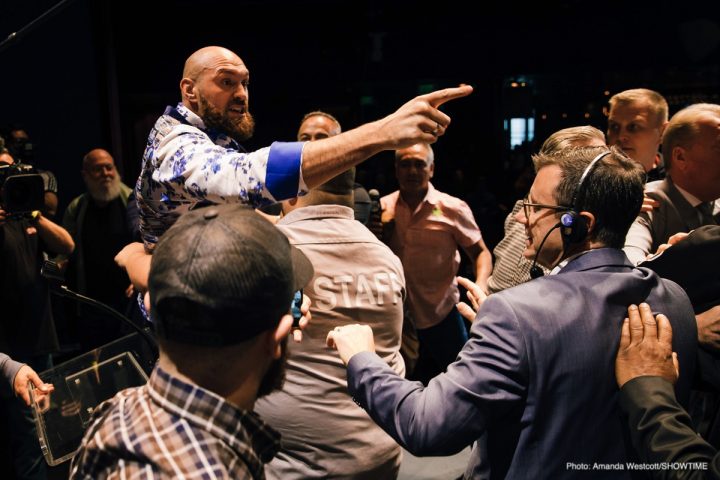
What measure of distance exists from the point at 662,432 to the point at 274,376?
0.74 m

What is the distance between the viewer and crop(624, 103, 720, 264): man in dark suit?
2494 mm

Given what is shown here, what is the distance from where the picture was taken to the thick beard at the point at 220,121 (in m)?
1.75

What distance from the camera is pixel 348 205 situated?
2244 mm

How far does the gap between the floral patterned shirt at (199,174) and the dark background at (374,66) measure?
4171mm

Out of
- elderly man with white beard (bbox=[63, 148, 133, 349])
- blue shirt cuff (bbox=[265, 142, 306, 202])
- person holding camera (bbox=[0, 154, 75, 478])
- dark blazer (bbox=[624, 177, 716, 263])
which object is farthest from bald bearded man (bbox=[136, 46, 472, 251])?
elderly man with white beard (bbox=[63, 148, 133, 349])

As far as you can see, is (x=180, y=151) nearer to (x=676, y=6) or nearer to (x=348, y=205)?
(x=348, y=205)

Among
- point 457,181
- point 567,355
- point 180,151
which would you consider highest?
point 180,151

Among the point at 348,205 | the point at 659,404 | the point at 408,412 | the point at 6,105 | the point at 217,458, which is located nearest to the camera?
the point at 217,458

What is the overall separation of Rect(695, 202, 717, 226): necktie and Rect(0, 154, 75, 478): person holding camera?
2991 mm

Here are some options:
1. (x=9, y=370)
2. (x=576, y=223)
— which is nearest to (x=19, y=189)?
(x=9, y=370)

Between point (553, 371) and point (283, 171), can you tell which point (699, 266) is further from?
point (283, 171)

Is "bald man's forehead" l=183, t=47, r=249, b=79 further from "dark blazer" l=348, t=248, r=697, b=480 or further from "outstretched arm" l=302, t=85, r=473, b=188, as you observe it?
"dark blazer" l=348, t=248, r=697, b=480

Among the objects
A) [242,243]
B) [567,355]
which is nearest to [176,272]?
[242,243]

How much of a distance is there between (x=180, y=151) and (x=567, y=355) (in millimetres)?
942
